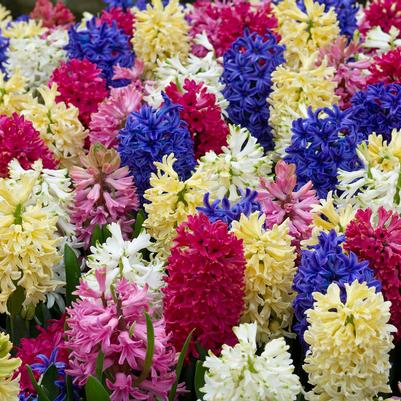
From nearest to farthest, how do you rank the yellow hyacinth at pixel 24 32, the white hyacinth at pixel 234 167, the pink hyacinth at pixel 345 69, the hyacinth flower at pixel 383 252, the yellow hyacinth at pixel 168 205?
the hyacinth flower at pixel 383 252, the yellow hyacinth at pixel 168 205, the white hyacinth at pixel 234 167, the pink hyacinth at pixel 345 69, the yellow hyacinth at pixel 24 32

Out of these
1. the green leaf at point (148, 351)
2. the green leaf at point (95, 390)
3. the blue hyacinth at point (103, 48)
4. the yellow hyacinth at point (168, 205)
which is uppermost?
the blue hyacinth at point (103, 48)

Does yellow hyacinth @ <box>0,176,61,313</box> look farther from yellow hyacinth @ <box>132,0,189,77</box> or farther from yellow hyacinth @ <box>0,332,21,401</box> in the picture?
yellow hyacinth @ <box>132,0,189,77</box>

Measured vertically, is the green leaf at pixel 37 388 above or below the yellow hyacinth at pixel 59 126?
below

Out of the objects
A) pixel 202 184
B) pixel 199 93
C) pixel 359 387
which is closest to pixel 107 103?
pixel 199 93

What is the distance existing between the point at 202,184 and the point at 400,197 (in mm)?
616

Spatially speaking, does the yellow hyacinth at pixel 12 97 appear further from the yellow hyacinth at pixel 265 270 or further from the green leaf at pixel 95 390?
the green leaf at pixel 95 390

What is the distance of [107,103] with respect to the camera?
3535 millimetres

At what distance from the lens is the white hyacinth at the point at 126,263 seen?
2.57 metres

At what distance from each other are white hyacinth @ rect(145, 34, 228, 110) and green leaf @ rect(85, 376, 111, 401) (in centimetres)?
159

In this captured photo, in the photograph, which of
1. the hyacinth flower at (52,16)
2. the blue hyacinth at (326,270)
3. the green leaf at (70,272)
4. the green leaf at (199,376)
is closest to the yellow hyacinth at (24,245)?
the green leaf at (70,272)

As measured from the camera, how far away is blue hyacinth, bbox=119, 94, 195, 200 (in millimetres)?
3184

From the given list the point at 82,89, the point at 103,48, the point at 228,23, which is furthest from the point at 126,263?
the point at 228,23

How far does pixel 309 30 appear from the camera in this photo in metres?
4.30

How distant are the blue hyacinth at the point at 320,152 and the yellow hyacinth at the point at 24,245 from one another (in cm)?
90
